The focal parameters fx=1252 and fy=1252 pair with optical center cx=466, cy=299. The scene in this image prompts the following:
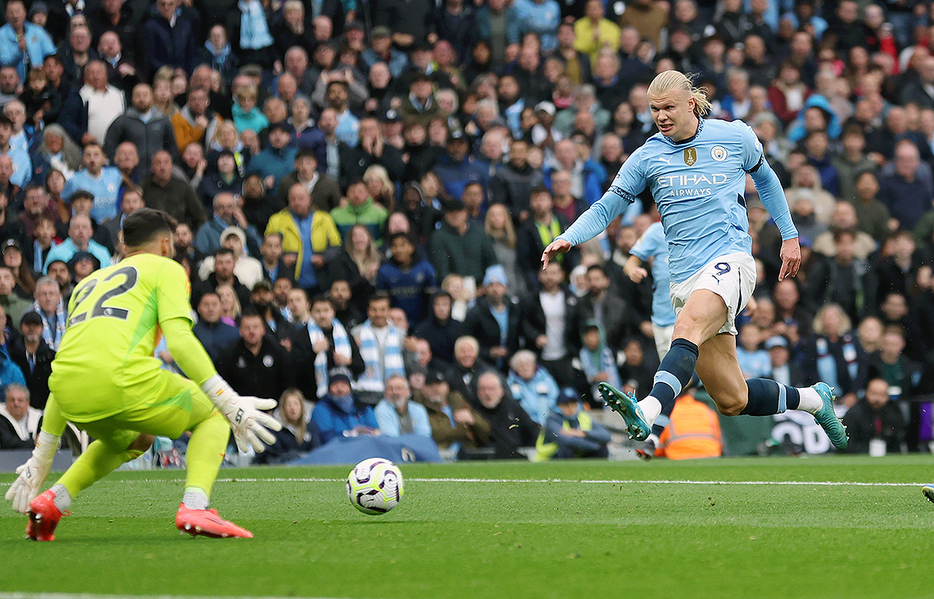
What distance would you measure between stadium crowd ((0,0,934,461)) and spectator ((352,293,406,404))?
0.9 inches

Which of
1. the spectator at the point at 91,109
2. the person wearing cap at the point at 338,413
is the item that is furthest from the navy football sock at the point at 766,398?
the spectator at the point at 91,109

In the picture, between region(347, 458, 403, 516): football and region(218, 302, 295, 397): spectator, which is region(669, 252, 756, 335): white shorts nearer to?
region(347, 458, 403, 516): football

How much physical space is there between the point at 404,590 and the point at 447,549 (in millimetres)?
1096

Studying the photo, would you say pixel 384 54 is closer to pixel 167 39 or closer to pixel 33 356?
pixel 167 39

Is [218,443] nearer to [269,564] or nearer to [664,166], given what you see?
[269,564]

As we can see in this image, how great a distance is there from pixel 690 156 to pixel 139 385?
11.1ft

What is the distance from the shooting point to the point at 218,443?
5664mm

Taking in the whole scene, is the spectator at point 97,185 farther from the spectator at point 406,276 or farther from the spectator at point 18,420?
the spectator at point 406,276

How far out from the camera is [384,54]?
1599 cm

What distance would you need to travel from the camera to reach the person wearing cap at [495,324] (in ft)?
44.6

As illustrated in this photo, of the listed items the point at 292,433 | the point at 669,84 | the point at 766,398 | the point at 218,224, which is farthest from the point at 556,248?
the point at 218,224

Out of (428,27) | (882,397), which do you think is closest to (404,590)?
(882,397)

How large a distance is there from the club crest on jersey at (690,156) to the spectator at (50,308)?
287 inches

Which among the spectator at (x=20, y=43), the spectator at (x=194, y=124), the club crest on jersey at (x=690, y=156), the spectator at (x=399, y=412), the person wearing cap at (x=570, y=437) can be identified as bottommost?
the person wearing cap at (x=570, y=437)
